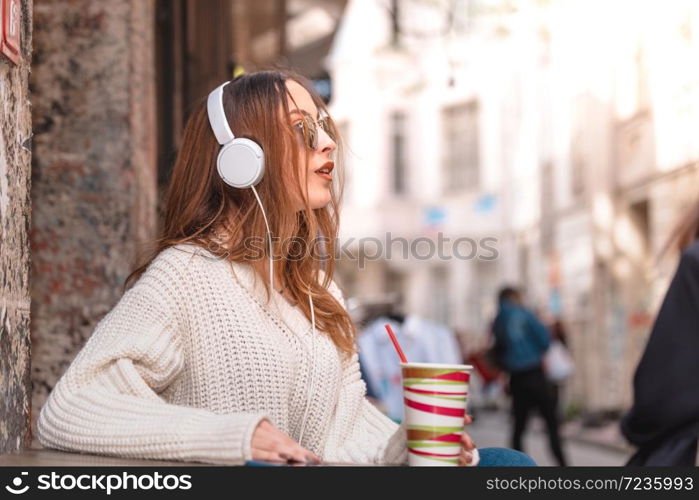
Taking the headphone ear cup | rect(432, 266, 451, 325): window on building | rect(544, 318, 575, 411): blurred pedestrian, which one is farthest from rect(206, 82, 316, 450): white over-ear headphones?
rect(432, 266, 451, 325): window on building

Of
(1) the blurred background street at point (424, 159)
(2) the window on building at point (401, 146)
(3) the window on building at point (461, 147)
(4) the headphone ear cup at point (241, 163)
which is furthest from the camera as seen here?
(2) the window on building at point (401, 146)

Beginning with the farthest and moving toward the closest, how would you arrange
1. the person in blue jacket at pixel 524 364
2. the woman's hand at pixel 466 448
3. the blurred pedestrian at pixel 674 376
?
the person in blue jacket at pixel 524 364, the blurred pedestrian at pixel 674 376, the woman's hand at pixel 466 448

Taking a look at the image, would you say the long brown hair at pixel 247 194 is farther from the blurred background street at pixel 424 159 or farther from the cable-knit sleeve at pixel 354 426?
the blurred background street at pixel 424 159

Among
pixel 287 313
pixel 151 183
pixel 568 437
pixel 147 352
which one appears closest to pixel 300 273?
pixel 287 313

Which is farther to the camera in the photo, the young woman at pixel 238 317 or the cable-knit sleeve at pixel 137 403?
the young woman at pixel 238 317

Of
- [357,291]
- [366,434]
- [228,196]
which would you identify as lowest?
[357,291]

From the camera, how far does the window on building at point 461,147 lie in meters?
33.8

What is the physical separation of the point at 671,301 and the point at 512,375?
827cm

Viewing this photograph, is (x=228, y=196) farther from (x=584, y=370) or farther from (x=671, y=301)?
(x=584, y=370)

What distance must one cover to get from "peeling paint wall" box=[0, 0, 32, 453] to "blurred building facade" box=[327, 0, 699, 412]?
3118mm

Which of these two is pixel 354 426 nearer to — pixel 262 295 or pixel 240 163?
pixel 262 295

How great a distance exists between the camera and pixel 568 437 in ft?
56.7

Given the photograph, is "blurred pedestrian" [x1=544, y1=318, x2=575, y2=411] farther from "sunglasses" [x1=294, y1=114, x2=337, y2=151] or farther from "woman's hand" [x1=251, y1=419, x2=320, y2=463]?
"woman's hand" [x1=251, y1=419, x2=320, y2=463]

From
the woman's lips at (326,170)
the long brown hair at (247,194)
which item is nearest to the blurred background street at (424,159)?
the long brown hair at (247,194)
